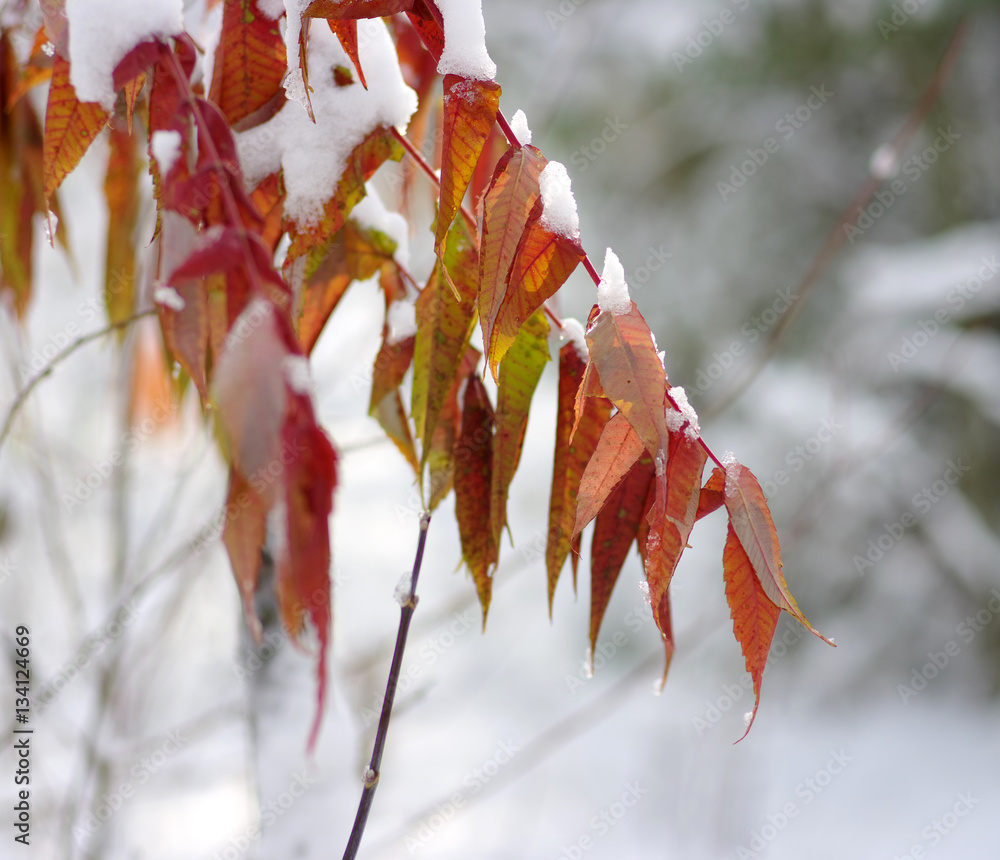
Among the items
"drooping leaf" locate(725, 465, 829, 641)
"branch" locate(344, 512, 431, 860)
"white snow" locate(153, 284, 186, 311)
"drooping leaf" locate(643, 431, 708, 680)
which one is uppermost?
"white snow" locate(153, 284, 186, 311)

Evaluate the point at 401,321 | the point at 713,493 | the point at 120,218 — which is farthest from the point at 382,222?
the point at 120,218

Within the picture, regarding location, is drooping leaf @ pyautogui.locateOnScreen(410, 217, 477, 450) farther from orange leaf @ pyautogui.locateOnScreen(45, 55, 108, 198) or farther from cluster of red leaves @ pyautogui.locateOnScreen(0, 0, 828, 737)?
orange leaf @ pyautogui.locateOnScreen(45, 55, 108, 198)

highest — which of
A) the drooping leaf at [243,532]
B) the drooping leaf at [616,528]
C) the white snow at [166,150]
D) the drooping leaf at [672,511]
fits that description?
the white snow at [166,150]

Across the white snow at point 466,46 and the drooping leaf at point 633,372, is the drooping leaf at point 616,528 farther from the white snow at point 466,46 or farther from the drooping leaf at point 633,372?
the white snow at point 466,46

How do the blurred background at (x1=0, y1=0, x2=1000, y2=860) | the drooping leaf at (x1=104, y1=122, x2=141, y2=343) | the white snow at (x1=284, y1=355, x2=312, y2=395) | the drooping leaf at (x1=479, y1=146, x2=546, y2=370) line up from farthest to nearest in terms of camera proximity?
the blurred background at (x1=0, y1=0, x2=1000, y2=860), the drooping leaf at (x1=104, y1=122, x2=141, y2=343), the drooping leaf at (x1=479, y1=146, x2=546, y2=370), the white snow at (x1=284, y1=355, x2=312, y2=395)

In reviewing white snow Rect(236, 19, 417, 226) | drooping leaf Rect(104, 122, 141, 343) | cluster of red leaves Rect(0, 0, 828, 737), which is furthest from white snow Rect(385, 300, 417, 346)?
drooping leaf Rect(104, 122, 141, 343)

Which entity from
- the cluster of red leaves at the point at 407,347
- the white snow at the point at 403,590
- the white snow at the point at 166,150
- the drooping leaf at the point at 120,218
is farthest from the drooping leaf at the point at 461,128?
the drooping leaf at the point at 120,218

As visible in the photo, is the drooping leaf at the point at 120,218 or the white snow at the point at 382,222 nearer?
the white snow at the point at 382,222

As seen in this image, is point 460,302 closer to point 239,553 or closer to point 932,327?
point 239,553
